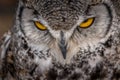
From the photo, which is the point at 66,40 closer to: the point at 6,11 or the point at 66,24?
the point at 66,24

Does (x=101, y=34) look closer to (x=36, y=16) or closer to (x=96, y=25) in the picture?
(x=96, y=25)

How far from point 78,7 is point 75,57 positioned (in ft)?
1.14

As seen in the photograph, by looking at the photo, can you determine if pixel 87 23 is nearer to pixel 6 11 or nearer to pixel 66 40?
pixel 66 40

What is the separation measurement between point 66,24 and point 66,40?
83 millimetres

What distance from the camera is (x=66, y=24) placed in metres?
2.51

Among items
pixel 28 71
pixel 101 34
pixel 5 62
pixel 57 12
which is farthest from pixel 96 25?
pixel 5 62

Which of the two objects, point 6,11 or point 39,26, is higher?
point 6,11

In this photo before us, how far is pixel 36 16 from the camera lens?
261 cm

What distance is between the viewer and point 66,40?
8.26 feet

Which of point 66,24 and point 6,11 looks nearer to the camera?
point 66,24

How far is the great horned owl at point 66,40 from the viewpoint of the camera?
252 centimetres

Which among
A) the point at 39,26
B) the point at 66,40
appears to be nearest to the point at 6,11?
the point at 39,26

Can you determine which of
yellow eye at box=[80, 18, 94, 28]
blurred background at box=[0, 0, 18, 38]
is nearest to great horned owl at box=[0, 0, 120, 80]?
yellow eye at box=[80, 18, 94, 28]

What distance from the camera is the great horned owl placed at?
2516mm
